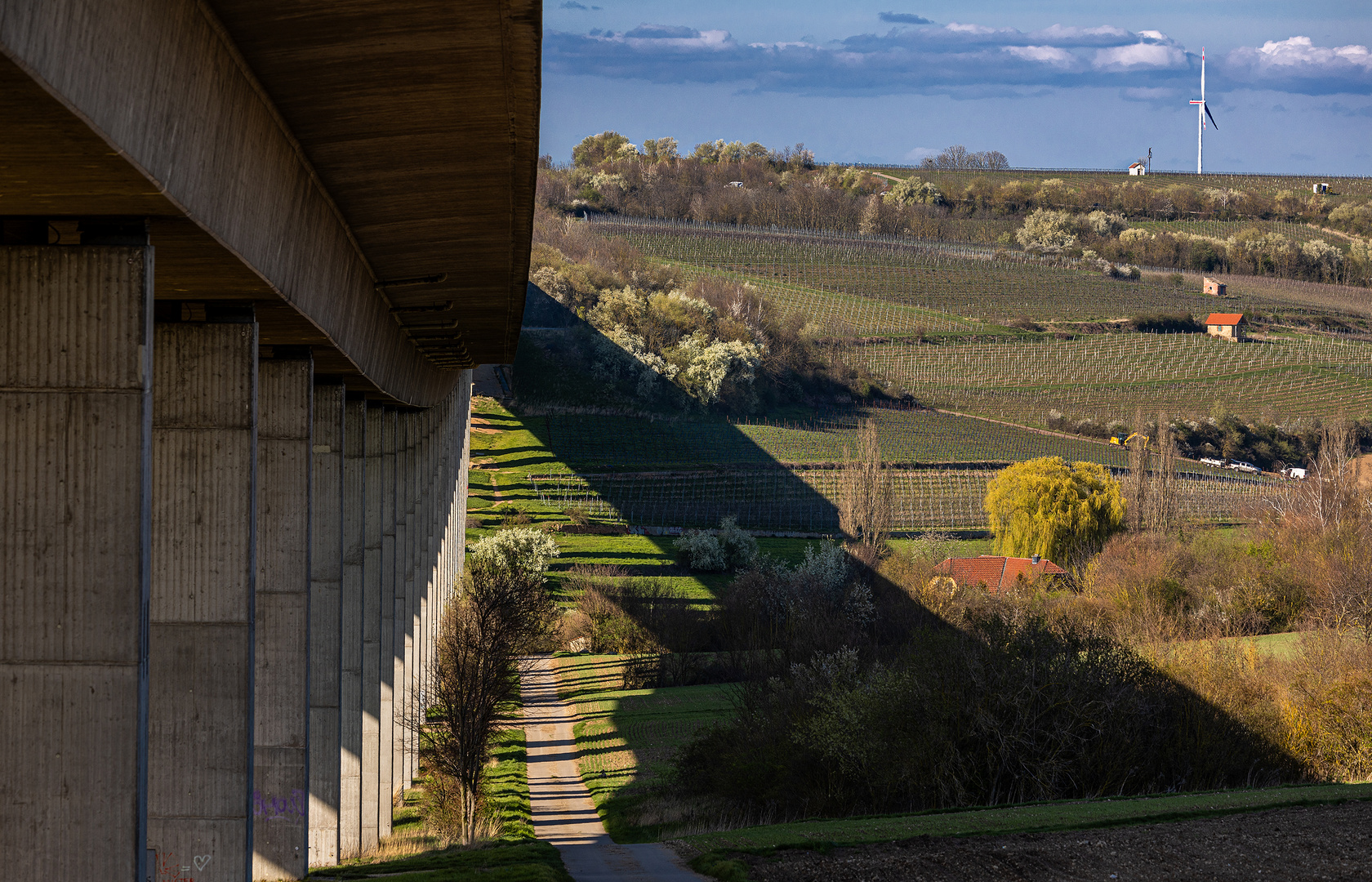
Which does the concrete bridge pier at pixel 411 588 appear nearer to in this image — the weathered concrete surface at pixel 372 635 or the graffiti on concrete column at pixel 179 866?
the weathered concrete surface at pixel 372 635

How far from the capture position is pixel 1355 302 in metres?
162

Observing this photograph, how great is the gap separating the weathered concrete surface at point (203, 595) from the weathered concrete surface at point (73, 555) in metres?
3.62

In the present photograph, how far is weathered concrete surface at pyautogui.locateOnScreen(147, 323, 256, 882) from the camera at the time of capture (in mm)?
11430

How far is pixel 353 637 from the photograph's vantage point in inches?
922

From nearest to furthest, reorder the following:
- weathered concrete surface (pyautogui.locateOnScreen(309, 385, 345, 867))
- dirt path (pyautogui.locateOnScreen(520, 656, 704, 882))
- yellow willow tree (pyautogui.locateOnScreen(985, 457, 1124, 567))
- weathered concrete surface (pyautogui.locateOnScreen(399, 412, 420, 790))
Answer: weathered concrete surface (pyautogui.locateOnScreen(309, 385, 345, 867)), dirt path (pyautogui.locateOnScreen(520, 656, 704, 882)), weathered concrete surface (pyautogui.locateOnScreen(399, 412, 420, 790)), yellow willow tree (pyautogui.locateOnScreen(985, 457, 1124, 567))

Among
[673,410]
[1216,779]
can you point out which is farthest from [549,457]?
[1216,779]

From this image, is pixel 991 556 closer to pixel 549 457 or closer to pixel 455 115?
pixel 549 457

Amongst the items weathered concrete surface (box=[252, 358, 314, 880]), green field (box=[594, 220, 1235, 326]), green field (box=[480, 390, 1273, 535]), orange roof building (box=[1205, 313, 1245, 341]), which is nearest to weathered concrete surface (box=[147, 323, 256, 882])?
weathered concrete surface (box=[252, 358, 314, 880])

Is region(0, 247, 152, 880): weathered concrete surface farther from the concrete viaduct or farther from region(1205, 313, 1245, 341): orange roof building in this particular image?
region(1205, 313, 1245, 341): orange roof building

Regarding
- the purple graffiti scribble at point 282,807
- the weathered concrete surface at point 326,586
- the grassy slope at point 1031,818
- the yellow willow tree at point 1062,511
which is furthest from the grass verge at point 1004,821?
the yellow willow tree at point 1062,511

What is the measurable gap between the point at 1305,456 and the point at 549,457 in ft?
223

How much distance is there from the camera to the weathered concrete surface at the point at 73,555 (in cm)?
773

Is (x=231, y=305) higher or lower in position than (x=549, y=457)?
higher

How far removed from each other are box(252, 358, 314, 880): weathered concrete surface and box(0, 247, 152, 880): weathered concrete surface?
7393mm
